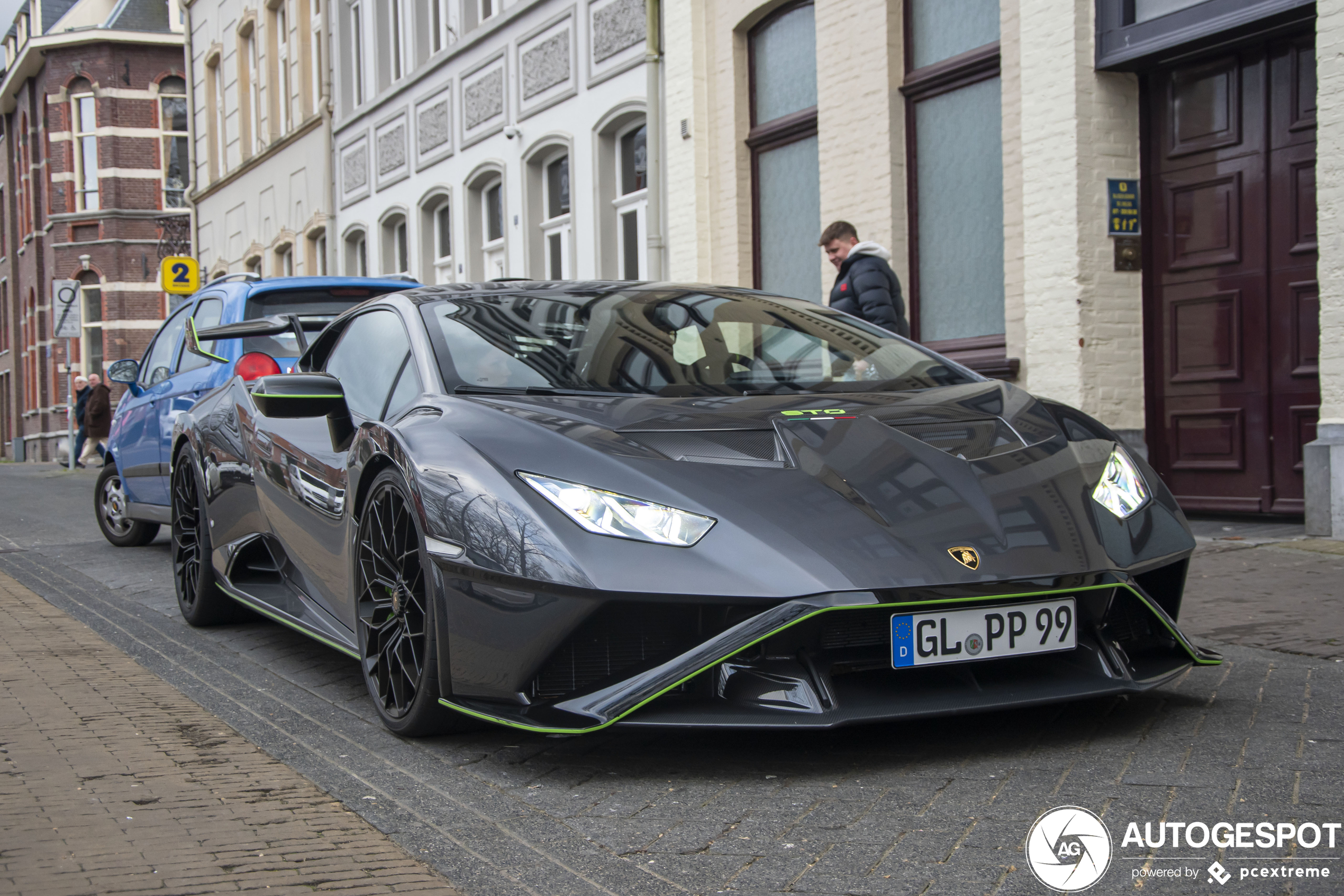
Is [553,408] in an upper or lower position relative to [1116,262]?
lower

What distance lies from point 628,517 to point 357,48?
21094 millimetres

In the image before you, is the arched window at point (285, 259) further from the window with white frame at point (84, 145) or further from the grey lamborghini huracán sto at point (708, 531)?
the grey lamborghini huracán sto at point (708, 531)

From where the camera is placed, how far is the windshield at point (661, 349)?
416 cm

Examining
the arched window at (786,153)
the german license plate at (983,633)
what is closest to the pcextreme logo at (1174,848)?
the german license plate at (983,633)

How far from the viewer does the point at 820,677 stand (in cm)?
318

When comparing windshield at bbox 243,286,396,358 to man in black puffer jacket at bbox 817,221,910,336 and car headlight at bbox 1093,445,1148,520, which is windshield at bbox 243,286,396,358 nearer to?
man in black puffer jacket at bbox 817,221,910,336

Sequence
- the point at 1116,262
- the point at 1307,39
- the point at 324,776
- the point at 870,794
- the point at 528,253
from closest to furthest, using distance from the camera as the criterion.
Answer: the point at 870,794, the point at 324,776, the point at 1307,39, the point at 1116,262, the point at 528,253

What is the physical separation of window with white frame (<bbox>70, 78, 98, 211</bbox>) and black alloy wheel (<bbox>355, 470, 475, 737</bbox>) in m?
42.5

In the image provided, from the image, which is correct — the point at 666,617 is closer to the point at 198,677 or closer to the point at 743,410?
the point at 743,410

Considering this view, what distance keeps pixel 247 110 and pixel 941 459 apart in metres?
27.0

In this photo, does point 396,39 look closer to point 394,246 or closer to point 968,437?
point 394,246

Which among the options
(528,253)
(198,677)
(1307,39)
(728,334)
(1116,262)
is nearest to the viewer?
(728,334)

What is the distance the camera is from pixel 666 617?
3238 millimetres

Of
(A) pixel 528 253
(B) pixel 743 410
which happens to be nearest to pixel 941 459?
(B) pixel 743 410
